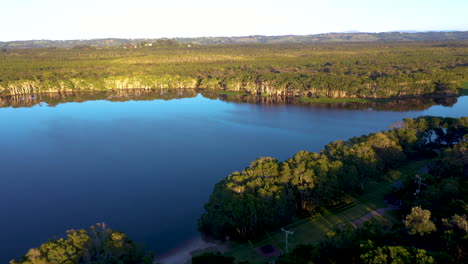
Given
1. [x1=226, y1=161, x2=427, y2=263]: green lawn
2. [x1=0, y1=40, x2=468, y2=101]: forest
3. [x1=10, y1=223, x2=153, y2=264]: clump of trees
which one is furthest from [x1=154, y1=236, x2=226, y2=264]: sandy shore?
[x1=0, y1=40, x2=468, y2=101]: forest

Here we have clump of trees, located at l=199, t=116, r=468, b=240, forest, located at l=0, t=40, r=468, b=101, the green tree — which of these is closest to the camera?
the green tree

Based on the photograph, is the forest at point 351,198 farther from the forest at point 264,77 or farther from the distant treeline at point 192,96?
the forest at point 264,77

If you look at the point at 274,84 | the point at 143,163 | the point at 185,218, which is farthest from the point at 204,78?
the point at 185,218

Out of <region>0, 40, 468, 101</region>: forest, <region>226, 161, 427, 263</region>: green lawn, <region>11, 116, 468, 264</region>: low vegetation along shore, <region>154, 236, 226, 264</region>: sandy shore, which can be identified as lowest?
<region>154, 236, 226, 264</region>: sandy shore

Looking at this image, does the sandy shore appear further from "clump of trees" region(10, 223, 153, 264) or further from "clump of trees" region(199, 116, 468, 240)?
"clump of trees" region(10, 223, 153, 264)

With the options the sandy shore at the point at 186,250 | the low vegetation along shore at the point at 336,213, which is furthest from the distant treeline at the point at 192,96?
the sandy shore at the point at 186,250

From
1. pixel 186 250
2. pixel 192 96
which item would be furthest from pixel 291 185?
pixel 192 96
